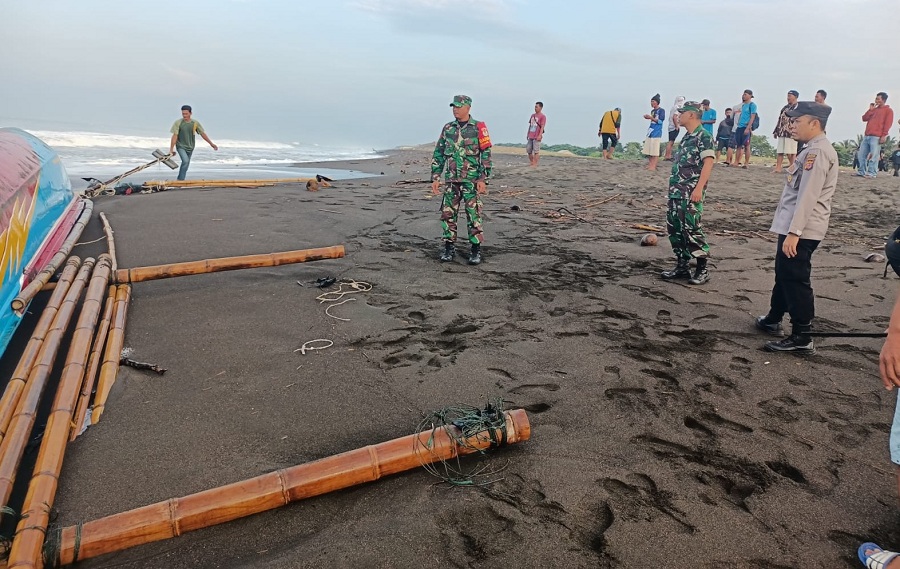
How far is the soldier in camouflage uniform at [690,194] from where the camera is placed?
4934 mm

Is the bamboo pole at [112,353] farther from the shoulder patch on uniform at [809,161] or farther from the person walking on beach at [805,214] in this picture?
the shoulder patch on uniform at [809,161]

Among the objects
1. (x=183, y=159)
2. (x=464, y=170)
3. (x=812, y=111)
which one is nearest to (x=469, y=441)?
(x=812, y=111)

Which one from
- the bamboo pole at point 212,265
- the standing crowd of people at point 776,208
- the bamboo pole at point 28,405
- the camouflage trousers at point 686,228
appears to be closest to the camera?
the bamboo pole at point 28,405

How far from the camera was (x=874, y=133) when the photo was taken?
1275 cm

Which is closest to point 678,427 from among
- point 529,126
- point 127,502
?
point 127,502

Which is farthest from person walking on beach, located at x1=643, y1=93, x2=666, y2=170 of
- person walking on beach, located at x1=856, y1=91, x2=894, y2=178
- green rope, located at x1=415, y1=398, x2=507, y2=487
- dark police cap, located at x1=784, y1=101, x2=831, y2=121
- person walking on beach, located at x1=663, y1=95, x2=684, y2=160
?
green rope, located at x1=415, y1=398, x2=507, y2=487

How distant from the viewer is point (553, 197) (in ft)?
36.2

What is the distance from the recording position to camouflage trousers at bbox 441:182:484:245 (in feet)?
19.4

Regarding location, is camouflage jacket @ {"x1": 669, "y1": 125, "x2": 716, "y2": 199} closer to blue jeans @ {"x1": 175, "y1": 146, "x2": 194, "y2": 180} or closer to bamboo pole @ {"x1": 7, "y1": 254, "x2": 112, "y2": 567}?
bamboo pole @ {"x1": 7, "y1": 254, "x2": 112, "y2": 567}

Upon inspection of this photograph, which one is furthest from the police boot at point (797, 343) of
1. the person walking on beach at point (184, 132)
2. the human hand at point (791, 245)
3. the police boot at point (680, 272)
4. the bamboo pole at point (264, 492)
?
the person walking on beach at point (184, 132)

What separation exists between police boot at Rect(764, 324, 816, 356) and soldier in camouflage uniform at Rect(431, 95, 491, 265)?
3127mm

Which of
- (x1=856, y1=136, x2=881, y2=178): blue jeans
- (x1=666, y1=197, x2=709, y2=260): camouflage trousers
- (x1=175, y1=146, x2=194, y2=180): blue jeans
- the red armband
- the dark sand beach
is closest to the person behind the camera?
the dark sand beach

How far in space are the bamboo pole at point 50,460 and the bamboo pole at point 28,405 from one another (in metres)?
0.09

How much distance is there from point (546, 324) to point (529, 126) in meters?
12.5
